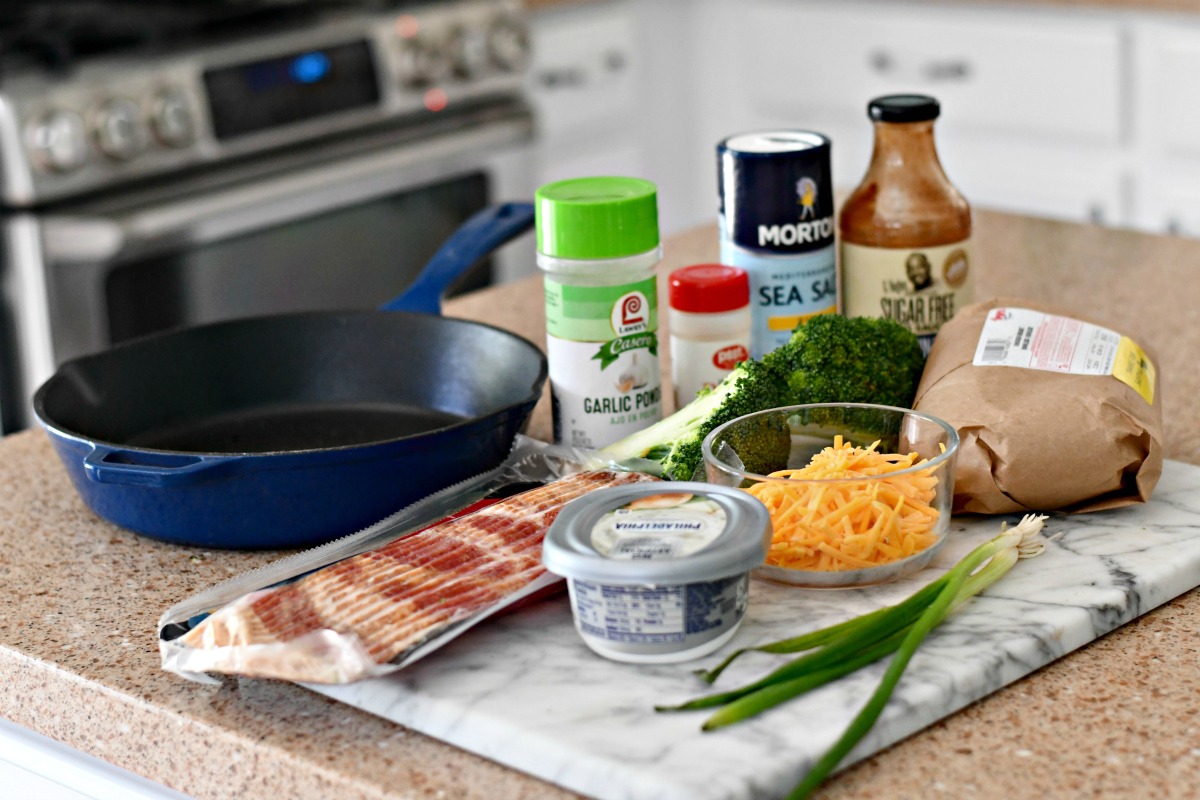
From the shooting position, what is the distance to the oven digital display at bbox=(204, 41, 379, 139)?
2305 mm

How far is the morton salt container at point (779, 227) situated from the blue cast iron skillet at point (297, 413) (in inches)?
6.5

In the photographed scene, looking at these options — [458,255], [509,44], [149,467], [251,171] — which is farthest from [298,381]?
[509,44]

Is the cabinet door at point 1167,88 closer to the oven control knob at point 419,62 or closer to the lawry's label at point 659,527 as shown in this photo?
the oven control knob at point 419,62

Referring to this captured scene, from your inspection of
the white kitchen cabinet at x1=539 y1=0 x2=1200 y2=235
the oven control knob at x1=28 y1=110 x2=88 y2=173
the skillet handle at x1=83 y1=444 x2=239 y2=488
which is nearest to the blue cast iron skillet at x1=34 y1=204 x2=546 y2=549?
the skillet handle at x1=83 y1=444 x2=239 y2=488

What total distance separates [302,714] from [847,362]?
1.38 ft

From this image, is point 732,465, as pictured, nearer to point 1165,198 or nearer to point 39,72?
point 39,72

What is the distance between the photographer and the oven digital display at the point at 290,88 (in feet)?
7.56

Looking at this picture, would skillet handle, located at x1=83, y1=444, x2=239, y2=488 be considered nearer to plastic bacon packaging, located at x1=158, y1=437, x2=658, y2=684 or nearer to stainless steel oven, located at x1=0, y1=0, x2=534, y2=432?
plastic bacon packaging, located at x1=158, y1=437, x2=658, y2=684

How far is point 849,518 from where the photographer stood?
82 cm

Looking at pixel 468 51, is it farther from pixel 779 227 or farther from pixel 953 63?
pixel 779 227

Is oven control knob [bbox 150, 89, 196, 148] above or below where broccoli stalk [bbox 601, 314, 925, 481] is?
above

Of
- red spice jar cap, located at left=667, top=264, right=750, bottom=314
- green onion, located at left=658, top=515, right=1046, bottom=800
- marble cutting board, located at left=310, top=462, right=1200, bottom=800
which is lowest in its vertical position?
marble cutting board, located at left=310, top=462, right=1200, bottom=800

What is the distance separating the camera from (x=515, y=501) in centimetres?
88

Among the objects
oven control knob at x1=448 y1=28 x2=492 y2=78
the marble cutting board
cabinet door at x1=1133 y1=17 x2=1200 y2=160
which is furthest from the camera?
oven control knob at x1=448 y1=28 x2=492 y2=78
